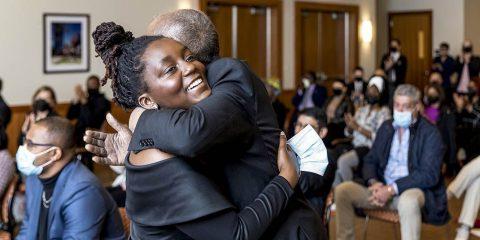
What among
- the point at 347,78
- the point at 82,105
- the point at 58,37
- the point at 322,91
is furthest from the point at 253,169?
the point at 347,78

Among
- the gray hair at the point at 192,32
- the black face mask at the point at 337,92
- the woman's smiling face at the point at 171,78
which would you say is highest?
the gray hair at the point at 192,32

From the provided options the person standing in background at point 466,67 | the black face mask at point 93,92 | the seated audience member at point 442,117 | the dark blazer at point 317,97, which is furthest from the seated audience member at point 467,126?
the person standing in background at point 466,67

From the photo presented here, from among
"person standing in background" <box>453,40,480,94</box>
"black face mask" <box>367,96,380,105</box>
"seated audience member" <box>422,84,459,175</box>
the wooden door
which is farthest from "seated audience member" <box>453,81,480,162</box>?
the wooden door

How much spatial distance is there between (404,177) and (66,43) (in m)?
6.30

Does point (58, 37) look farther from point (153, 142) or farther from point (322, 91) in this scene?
point (153, 142)

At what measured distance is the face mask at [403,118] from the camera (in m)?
5.29

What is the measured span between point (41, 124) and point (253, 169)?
7.49 feet

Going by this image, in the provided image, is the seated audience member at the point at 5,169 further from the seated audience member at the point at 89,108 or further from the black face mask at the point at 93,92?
the black face mask at the point at 93,92

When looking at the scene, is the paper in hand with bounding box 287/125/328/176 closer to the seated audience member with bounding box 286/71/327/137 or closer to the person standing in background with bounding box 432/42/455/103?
the seated audience member with bounding box 286/71/327/137

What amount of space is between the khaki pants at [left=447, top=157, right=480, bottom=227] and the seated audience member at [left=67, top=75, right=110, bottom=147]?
451cm

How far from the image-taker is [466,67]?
1491cm

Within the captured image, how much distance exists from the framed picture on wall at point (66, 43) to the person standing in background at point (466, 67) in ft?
25.5

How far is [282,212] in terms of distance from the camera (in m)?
1.65

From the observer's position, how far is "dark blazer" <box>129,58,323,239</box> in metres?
1.50
